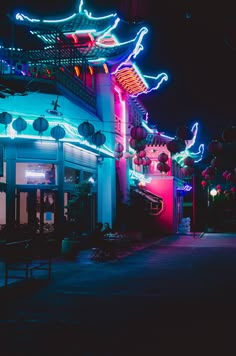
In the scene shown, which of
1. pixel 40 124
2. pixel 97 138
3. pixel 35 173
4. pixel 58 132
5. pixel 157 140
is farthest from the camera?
pixel 157 140

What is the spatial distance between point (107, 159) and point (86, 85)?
4.14 meters

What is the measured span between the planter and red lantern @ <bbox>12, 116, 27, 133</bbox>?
15.9 ft

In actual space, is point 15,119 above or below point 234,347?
above

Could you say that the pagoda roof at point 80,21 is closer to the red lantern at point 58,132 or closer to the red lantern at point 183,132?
the red lantern at point 58,132

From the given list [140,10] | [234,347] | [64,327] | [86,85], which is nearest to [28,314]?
[64,327]

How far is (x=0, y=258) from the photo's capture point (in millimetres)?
19125

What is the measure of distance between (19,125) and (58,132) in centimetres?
166

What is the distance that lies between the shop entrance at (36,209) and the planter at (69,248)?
1.17 m

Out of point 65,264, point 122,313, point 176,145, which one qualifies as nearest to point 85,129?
point 176,145

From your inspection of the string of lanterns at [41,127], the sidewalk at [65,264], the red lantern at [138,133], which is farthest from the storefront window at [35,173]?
the red lantern at [138,133]

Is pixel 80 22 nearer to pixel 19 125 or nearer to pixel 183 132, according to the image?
pixel 19 125

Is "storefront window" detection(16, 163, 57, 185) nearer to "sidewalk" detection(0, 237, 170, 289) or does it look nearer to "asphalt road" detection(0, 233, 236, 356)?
"sidewalk" detection(0, 237, 170, 289)

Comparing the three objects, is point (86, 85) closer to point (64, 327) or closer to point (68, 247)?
point (68, 247)

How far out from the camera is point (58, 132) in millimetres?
19266
